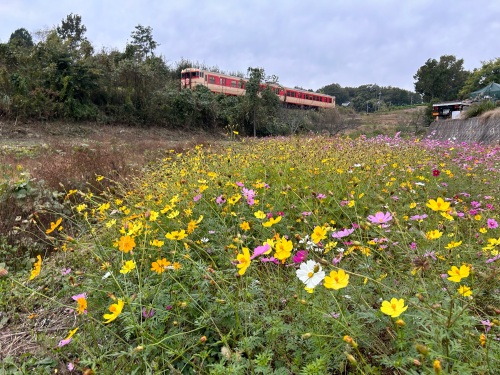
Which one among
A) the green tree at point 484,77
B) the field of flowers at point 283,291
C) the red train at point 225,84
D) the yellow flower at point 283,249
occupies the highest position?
the green tree at point 484,77

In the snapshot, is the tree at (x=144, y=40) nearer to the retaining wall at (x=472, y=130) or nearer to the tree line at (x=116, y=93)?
the tree line at (x=116, y=93)

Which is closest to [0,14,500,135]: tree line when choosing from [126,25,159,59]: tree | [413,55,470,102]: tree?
[126,25,159,59]: tree

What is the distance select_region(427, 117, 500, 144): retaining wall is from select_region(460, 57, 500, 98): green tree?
28.1 m

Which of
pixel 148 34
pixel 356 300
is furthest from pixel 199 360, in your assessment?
pixel 148 34

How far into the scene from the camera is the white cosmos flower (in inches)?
30.8

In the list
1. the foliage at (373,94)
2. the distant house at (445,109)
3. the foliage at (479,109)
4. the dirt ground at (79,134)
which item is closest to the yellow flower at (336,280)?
the dirt ground at (79,134)

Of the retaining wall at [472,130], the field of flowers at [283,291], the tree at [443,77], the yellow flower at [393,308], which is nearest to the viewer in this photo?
the yellow flower at [393,308]

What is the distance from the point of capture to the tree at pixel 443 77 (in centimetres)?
4409

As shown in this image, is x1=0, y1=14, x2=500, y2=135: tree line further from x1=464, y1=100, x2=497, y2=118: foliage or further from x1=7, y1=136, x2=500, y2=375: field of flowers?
x1=7, y1=136, x2=500, y2=375: field of flowers

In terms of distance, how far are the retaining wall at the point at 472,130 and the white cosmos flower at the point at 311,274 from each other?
11.3 m

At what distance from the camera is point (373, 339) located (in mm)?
1035

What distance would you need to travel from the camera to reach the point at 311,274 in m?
0.83

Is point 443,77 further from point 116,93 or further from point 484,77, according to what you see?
point 116,93

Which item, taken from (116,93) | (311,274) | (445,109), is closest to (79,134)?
(116,93)
